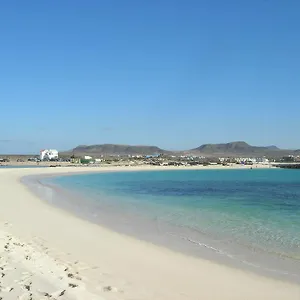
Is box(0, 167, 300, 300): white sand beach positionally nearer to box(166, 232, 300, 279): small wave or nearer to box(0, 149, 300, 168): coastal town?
box(166, 232, 300, 279): small wave

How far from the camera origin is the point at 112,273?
7219 millimetres

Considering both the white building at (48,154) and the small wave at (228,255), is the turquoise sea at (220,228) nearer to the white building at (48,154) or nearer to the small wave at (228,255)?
the small wave at (228,255)

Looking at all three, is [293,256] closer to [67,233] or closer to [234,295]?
[234,295]

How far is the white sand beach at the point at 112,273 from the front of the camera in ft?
19.5

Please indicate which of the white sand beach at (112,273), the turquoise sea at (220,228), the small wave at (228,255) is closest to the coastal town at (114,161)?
the turquoise sea at (220,228)

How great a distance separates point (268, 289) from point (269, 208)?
1298cm

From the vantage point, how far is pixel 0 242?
30.0 ft

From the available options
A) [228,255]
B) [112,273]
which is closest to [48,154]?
[228,255]

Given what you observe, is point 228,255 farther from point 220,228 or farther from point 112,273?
point 220,228

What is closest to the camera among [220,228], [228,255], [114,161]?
[228,255]

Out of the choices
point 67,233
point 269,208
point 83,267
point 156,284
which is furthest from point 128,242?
point 269,208

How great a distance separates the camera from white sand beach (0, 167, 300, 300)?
593cm

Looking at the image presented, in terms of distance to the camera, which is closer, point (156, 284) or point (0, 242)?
point (156, 284)

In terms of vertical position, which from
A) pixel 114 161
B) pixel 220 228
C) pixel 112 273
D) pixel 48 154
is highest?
pixel 48 154
